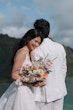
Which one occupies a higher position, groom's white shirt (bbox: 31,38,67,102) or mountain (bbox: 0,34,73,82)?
mountain (bbox: 0,34,73,82)

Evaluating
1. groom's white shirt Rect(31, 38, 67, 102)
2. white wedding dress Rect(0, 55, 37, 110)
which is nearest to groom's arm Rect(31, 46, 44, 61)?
groom's white shirt Rect(31, 38, 67, 102)

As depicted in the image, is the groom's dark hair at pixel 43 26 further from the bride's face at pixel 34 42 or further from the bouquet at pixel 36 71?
Result: the bouquet at pixel 36 71

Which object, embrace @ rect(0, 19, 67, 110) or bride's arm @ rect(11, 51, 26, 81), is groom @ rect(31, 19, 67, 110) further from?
bride's arm @ rect(11, 51, 26, 81)

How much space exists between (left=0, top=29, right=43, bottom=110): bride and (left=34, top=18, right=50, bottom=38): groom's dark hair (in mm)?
53

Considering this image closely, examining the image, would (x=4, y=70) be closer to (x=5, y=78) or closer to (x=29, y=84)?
(x=5, y=78)

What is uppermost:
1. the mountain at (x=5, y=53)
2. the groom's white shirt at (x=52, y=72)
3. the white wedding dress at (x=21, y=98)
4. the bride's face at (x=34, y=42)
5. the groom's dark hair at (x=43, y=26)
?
the mountain at (x=5, y=53)

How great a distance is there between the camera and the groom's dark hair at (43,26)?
5.53 meters

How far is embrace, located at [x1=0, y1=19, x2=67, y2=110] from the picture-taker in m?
5.54

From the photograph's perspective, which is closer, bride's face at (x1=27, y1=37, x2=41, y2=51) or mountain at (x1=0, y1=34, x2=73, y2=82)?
bride's face at (x1=27, y1=37, x2=41, y2=51)

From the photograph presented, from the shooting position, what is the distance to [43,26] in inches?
218

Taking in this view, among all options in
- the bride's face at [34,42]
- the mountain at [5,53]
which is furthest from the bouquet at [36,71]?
the mountain at [5,53]

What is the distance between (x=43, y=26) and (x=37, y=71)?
0.57 metres

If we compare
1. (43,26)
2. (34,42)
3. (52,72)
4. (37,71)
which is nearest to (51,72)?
(52,72)

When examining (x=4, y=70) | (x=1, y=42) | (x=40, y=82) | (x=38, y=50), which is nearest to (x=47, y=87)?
(x=40, y=82)
